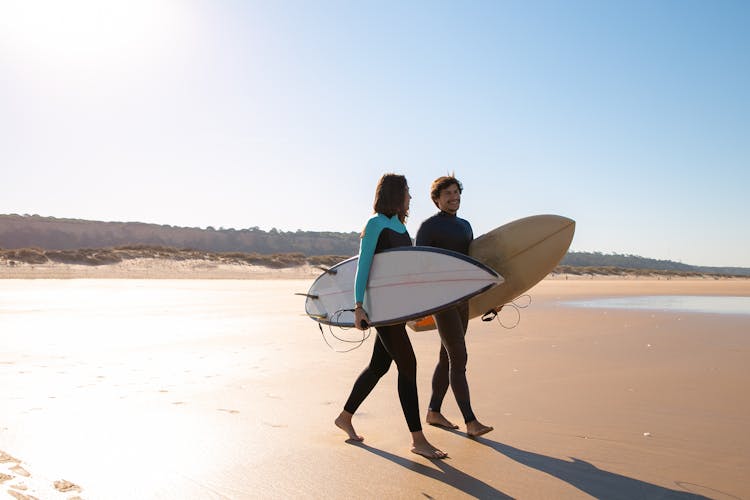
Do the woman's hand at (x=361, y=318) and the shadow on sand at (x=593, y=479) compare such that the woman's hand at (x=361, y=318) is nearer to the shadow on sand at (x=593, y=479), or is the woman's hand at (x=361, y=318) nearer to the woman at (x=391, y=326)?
the woman at (x=391, y=326)

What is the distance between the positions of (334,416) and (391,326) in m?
1.19

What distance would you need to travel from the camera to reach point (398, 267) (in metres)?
3.74

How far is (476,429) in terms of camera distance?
372 centimetres

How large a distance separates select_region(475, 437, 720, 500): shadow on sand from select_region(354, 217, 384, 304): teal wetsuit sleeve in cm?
128

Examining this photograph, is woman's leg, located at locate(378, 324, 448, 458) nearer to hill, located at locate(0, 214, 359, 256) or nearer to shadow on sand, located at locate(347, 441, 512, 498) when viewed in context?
shadow on sand, located at locate(347, 441, 512, 498)

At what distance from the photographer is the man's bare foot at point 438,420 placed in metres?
4.11

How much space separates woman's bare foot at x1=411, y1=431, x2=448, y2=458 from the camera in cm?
340

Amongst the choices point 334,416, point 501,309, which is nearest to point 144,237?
point 501,309

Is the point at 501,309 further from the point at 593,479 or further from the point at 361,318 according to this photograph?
the point at 593,479

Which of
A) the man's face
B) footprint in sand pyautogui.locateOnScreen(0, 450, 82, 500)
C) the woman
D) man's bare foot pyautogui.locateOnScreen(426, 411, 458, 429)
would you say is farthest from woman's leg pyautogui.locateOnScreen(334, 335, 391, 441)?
footprint in sand pyautogui.locateOnScreen(0, 450, 82, 500)

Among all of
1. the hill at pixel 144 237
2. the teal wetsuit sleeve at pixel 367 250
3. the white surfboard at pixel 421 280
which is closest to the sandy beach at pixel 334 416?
the white surfboard at pixel 421 280

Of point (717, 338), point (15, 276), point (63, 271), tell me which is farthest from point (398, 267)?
point (63, 271)

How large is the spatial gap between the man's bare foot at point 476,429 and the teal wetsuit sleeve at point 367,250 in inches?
41.6

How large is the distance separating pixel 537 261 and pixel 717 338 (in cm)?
548
